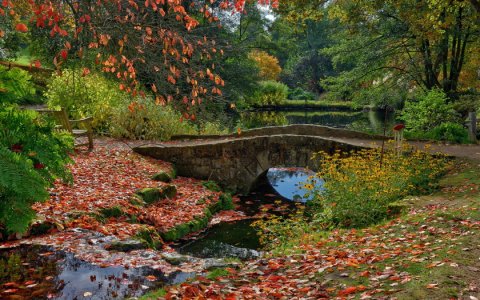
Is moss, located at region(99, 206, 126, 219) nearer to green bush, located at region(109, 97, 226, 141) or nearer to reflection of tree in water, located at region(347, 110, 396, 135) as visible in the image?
green bush, located at region(109, 97, 226, 141)

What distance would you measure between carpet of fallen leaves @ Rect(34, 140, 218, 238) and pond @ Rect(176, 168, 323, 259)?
2.22 ft

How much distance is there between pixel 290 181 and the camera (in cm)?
1677

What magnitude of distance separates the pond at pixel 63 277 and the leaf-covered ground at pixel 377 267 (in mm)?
620

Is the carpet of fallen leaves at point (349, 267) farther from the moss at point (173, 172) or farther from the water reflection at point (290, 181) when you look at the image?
the moss at point (173, 172)

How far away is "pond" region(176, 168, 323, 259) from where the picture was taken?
28.8 ft

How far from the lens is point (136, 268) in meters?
5.54

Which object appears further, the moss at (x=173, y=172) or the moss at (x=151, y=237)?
the moss at (x=173, y=172)

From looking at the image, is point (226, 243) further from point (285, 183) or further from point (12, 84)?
point (285, 183)

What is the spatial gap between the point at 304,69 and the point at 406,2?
38.8 m

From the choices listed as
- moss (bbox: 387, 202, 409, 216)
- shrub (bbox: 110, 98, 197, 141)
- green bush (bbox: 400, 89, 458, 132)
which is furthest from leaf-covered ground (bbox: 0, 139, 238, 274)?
green bush (bbox: 400, 89, 458, 132)

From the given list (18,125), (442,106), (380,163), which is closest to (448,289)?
(18,125)

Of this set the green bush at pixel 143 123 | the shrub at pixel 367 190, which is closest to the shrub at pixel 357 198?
the shrub at pixel 367 190

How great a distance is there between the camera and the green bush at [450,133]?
13844 millimetres

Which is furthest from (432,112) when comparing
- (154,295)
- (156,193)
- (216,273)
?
(154,295)
